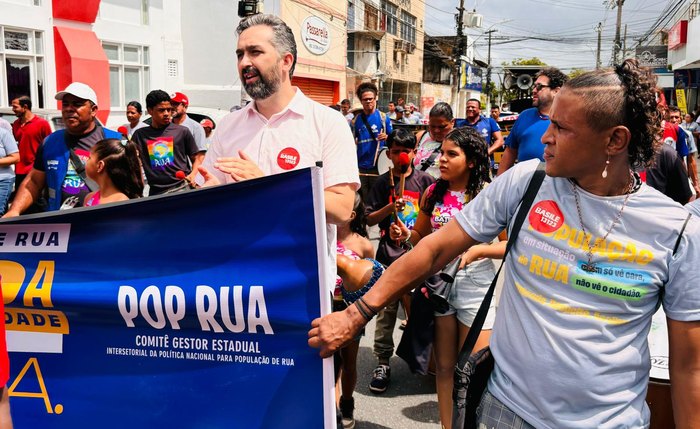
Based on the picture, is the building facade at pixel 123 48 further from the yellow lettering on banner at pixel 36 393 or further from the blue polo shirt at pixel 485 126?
the yellow lettering on banner at pixel 36 393

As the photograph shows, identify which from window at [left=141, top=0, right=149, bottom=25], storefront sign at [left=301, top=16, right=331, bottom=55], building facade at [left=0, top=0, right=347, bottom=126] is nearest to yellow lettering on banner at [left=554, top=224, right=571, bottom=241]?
building facade at [left=0, top=0, right=347, bottom=126]

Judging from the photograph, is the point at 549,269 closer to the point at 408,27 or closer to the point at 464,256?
the point at 464,256

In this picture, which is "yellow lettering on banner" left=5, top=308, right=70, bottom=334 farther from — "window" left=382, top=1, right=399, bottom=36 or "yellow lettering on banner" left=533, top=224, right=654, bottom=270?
"window" left=382, top=1, right=399, bottom=36

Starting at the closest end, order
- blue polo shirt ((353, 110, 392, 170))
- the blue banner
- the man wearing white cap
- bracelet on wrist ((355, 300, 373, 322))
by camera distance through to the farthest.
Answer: bracelet on wrist ((355, 300, 373, 322)) → the blue banner → the man wearing white cap → blue polo shirt ((353, 110, 392, 170))

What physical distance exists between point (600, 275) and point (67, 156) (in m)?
3.90

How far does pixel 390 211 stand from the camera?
4719 mm

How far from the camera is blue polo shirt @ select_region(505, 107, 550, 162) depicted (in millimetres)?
5384

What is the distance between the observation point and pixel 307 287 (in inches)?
91.2

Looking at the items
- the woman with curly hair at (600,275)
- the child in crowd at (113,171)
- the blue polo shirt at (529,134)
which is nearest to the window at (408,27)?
the blue polo shirt at (529,134)

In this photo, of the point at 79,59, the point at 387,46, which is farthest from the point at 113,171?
the point at 387,46

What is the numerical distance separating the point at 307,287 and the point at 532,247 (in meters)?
0.81

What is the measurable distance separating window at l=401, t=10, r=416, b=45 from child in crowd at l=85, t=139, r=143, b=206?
157 feet

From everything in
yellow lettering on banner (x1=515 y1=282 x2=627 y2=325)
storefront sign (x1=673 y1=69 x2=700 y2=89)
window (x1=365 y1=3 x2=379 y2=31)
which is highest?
window (x1=365 y1=3 x2=379 y2=31)

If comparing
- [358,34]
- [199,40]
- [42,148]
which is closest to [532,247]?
[42,148]
